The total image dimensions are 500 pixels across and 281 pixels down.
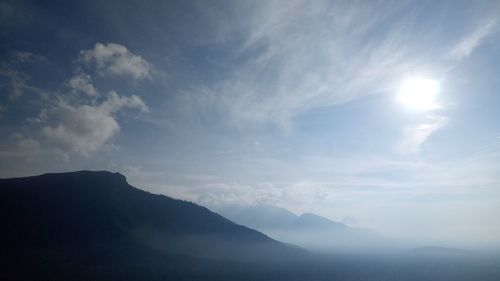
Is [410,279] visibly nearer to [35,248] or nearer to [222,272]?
[222,272]

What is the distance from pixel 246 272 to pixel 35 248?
435 feet

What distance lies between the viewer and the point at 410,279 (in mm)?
197625

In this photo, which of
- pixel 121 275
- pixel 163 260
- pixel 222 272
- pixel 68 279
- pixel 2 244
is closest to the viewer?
pixel 68 279

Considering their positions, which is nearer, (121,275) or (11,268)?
(11,268)

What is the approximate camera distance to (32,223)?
19625cm

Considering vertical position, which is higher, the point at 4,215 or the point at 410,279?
the point at 4,215

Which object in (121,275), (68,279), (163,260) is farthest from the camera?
(163,260)

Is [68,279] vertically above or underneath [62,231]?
underneath

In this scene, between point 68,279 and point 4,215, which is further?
point 4,215

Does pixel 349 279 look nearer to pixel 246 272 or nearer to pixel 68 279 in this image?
pixel 246 272

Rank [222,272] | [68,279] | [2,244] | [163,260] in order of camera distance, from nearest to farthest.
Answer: [68,279], [2,244], [222,272], [163,260]

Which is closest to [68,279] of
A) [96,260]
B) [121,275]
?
[121,275]

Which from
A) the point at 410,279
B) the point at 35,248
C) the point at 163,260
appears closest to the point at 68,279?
the point at 35,248

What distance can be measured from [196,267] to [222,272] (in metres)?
20.7
